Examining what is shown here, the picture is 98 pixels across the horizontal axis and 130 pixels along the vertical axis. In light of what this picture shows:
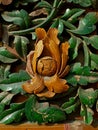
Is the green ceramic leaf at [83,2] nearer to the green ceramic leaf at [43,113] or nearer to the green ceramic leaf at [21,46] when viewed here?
the green ceramic leaf at [21,46]

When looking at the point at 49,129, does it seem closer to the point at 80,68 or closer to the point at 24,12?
the point at 80,68

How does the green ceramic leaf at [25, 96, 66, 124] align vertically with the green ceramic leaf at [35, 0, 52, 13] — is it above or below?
below

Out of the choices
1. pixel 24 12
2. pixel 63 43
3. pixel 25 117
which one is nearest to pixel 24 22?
pixel 24 12

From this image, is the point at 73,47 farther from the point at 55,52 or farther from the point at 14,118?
the point at 14,118

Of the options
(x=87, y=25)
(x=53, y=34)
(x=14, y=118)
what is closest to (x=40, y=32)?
(x=53, y=34)

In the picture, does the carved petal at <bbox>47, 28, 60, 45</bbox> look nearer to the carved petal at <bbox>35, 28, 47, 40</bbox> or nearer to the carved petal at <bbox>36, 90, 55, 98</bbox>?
the carved petal at <bbox>35, 28, 47, 40</bbox>

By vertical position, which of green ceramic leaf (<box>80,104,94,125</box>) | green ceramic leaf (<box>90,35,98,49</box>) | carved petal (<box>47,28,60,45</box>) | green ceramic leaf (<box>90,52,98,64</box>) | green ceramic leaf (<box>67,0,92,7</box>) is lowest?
green ceramic leaf (<box>80,104,94,125</box>)

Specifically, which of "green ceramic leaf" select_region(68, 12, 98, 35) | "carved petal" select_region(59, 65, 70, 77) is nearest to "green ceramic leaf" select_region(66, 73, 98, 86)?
"carved petal" select_region(59, 65, 70, 77)
